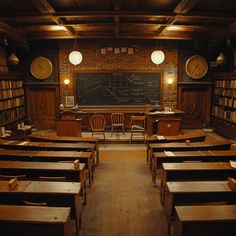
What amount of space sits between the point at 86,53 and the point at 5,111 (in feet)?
10.9

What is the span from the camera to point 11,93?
26.2 feet

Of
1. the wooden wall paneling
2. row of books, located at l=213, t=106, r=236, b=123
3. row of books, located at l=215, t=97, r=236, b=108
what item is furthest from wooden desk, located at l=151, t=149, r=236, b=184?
the wooden wall paneling

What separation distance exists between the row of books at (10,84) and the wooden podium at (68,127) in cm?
201

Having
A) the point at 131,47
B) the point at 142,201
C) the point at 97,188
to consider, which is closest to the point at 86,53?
the point at 131,47

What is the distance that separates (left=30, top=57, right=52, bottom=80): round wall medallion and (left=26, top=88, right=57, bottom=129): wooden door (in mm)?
512

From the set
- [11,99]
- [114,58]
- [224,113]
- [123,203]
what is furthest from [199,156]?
[11,99]

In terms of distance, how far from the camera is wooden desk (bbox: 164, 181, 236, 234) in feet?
9.19

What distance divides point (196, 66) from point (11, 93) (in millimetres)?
6364

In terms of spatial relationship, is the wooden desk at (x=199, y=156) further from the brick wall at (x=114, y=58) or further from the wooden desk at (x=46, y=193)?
the brick wall at (x=114, y=58)

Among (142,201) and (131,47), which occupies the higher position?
(131,47)

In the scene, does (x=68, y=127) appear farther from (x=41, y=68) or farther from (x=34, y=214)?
(x=34, y=214)

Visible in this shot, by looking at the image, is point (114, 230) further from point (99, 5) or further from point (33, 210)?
point (99, 5)

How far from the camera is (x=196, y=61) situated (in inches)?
356

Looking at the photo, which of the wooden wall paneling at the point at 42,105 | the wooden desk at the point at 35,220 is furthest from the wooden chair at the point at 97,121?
the wooden desk at the point at 35,220
